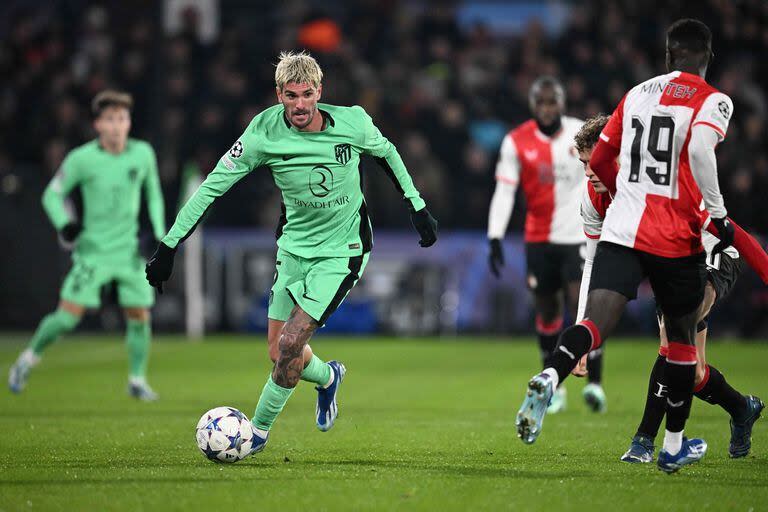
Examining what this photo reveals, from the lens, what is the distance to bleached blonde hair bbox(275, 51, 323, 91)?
21.8 ft

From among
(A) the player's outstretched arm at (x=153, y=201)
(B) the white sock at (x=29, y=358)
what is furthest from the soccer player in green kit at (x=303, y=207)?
(B) the white sock at (x=29, y=358)

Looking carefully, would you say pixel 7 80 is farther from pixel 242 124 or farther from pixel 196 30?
pixel 242 124

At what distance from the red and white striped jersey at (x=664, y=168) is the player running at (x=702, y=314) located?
0.39 metres

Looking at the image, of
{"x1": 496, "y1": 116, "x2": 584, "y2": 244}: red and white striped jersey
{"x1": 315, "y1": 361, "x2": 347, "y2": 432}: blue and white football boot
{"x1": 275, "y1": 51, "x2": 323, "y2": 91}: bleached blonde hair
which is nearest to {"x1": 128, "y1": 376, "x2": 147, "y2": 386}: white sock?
{"x1": 496, "y1": 116, "x2": 584, "y2": 244}: red and white striped jersey

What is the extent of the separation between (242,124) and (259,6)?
517cm

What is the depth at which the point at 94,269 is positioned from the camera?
10766 millimetres

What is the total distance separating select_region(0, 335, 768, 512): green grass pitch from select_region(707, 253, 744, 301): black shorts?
989 mm

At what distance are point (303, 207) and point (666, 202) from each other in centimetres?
212

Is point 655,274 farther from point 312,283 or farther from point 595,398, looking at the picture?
point 595,398

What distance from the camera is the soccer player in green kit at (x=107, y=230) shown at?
10789mm

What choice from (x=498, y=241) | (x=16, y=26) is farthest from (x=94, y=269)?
(x=16, y=26)

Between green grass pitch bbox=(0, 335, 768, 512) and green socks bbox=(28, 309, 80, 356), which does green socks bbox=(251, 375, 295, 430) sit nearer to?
green grass pitch bbox=(0, 335, 768, 512)

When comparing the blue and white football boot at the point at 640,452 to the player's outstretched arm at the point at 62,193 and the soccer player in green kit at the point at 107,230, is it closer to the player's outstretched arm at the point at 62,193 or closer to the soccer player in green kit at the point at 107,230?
the soccer player in green kit at the point at 107,230

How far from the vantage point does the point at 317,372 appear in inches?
285
